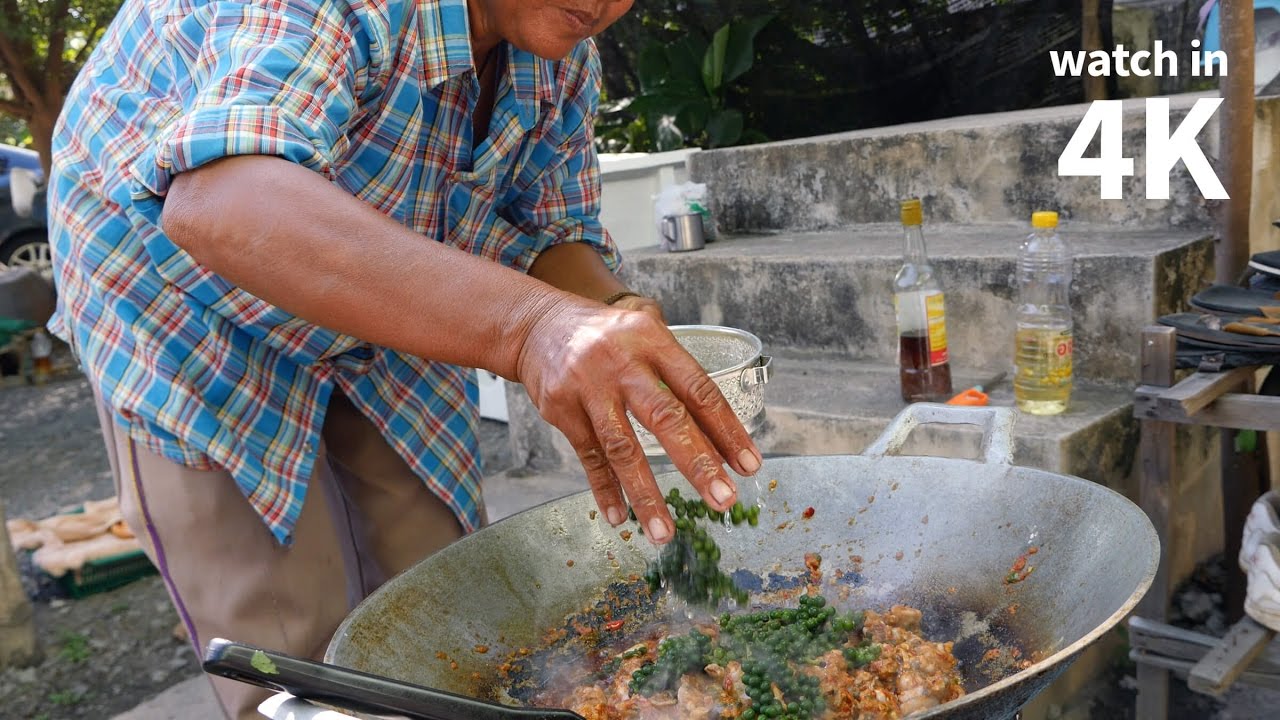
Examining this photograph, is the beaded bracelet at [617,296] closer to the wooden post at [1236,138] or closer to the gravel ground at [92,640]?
the wooden post at [1236,138]

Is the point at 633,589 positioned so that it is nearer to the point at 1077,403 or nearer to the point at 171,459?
the point at 171,459

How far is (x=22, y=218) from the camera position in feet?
34.5

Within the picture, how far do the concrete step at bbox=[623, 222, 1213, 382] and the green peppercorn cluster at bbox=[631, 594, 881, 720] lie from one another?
192 centimetres

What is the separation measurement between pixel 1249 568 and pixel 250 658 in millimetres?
2411

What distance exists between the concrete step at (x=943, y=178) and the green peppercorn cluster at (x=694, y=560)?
2496mm

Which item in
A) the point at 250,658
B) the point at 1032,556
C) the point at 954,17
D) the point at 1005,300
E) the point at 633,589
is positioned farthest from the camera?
the point at 954,17

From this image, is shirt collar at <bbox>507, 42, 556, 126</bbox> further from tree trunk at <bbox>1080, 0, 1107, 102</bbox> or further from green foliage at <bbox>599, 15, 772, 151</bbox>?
green foliage at <bbox>599, 15, 772, 151</bbox>

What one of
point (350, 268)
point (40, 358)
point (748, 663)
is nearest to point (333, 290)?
point (350, 268)

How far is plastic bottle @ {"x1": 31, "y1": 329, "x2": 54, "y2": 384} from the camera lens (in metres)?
9.15

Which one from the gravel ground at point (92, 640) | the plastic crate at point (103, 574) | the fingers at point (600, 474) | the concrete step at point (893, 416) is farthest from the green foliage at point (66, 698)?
the fingers at point (600, 474)

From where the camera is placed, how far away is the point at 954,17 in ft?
19.4

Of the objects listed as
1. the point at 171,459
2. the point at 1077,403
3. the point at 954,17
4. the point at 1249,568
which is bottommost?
the point at 1249,568

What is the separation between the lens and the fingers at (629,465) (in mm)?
1013

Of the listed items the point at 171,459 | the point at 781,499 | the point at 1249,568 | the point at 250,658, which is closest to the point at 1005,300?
the point at 1249,568
